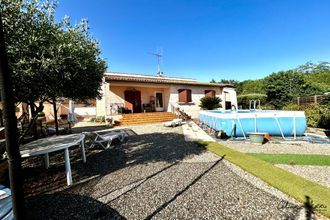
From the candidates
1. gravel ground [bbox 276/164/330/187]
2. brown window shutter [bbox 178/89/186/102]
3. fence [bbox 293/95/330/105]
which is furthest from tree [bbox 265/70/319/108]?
gravel ground [bbox 276/164/330/187]

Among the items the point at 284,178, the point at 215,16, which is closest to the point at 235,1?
the point at 215,16

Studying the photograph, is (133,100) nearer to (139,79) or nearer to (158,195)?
(139,79)

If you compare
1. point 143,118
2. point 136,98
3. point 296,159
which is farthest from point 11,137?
point 136,98

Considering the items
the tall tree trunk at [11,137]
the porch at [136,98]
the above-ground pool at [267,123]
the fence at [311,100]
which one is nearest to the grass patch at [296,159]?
the above-ground pool at [267,123]

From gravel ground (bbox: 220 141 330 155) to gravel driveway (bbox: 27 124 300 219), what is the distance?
7.45 feet

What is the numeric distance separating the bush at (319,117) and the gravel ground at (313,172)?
301 inches

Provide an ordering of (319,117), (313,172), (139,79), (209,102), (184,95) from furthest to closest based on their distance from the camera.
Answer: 1. (184,95)
2. (209,102)
3. (139,79)
4. (319,117)
5. (313,172)

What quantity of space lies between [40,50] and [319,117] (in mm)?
14556

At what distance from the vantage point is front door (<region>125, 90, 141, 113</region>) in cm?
1884

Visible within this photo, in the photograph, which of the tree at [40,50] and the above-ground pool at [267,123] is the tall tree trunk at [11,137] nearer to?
the tree at [40,50]

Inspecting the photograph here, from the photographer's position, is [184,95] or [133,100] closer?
[133,100]

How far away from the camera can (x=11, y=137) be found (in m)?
1.65

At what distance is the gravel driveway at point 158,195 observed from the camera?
3.21m

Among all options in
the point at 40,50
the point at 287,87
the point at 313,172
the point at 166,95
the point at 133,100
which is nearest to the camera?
the point at 40,50
